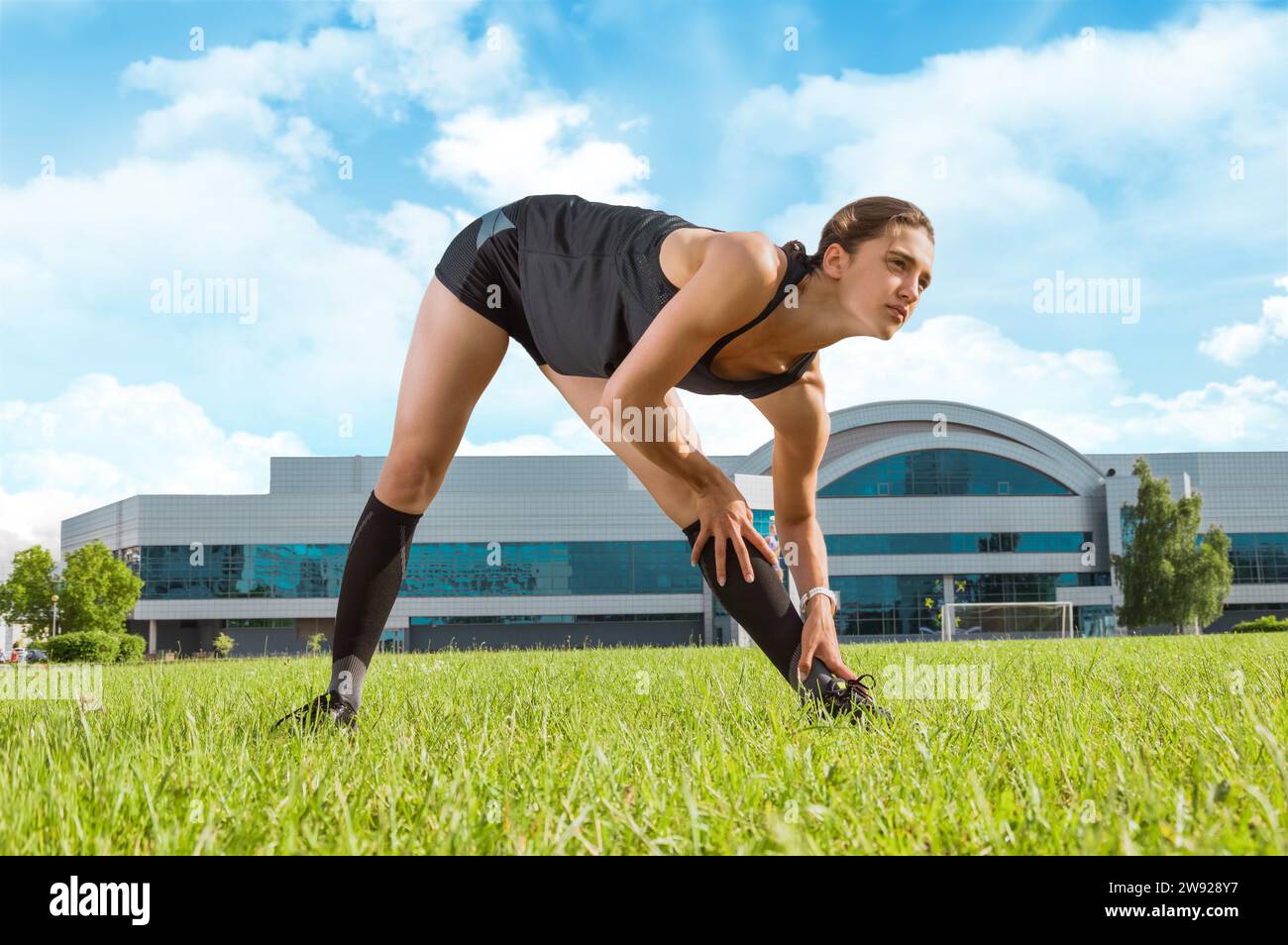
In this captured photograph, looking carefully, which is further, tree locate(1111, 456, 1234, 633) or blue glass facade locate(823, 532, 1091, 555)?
blue glass facade locate(823, 532, 1091, 555)

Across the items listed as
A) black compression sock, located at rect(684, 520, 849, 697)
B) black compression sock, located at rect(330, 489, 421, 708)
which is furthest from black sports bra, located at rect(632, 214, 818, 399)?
black compression sock, located at rect(330, 489, 421, 708)

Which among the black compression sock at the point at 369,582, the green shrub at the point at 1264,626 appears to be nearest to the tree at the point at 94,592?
the black compression sock at the point at 369,582

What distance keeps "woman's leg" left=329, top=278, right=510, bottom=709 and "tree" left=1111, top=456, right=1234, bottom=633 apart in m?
45.2

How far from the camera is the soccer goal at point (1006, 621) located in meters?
38.4

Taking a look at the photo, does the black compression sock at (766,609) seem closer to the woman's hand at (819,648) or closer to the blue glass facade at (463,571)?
the woman's hand at (819,648)

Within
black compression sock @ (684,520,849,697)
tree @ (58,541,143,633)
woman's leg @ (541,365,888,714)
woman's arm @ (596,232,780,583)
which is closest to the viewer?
woman's arm @ (596,232,780,583)

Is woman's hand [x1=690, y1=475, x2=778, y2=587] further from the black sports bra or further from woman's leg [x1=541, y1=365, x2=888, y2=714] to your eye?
the black sports bra

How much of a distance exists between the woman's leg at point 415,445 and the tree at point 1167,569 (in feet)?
148

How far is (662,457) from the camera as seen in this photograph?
105 inches

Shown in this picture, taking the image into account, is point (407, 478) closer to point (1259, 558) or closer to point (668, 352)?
point (668, 352)

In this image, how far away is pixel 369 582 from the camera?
10.2ft

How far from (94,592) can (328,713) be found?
43.5 m

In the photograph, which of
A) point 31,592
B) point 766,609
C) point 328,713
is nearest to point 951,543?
point 31,592

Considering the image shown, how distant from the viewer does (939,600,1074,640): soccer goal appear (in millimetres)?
38438
